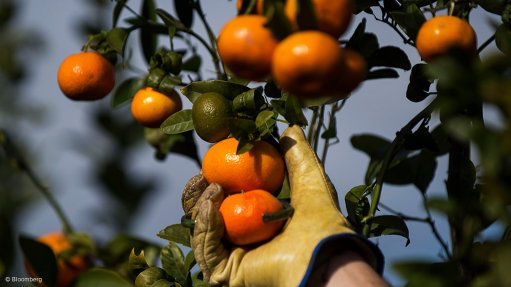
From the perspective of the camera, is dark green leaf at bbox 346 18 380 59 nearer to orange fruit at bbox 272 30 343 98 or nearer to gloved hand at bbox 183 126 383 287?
gloved hand at bbox 183 126 383 287

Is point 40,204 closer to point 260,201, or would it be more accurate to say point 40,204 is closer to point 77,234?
point 77,234

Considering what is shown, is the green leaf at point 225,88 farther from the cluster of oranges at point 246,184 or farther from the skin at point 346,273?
the skin at point 346,273

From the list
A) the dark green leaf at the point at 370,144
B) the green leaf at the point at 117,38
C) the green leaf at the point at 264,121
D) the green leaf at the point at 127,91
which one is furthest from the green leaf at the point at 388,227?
the green leaf at the point at 127,91

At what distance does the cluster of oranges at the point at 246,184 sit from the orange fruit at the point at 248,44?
395mm

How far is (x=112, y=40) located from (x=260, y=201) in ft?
2.46

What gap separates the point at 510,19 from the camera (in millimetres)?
1413

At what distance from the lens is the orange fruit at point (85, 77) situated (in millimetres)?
1834

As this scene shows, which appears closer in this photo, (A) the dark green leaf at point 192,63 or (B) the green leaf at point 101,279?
(B) the green leaf at point 101,279

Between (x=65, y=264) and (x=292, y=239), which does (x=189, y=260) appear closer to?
(x=292, y=239)

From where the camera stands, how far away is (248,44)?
0.90m

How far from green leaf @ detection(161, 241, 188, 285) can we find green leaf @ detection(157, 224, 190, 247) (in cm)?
5

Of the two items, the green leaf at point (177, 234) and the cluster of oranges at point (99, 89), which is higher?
the cluster of oranges at point (99, 89)

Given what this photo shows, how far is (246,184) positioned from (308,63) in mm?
540

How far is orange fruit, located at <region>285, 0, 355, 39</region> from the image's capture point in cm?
92
